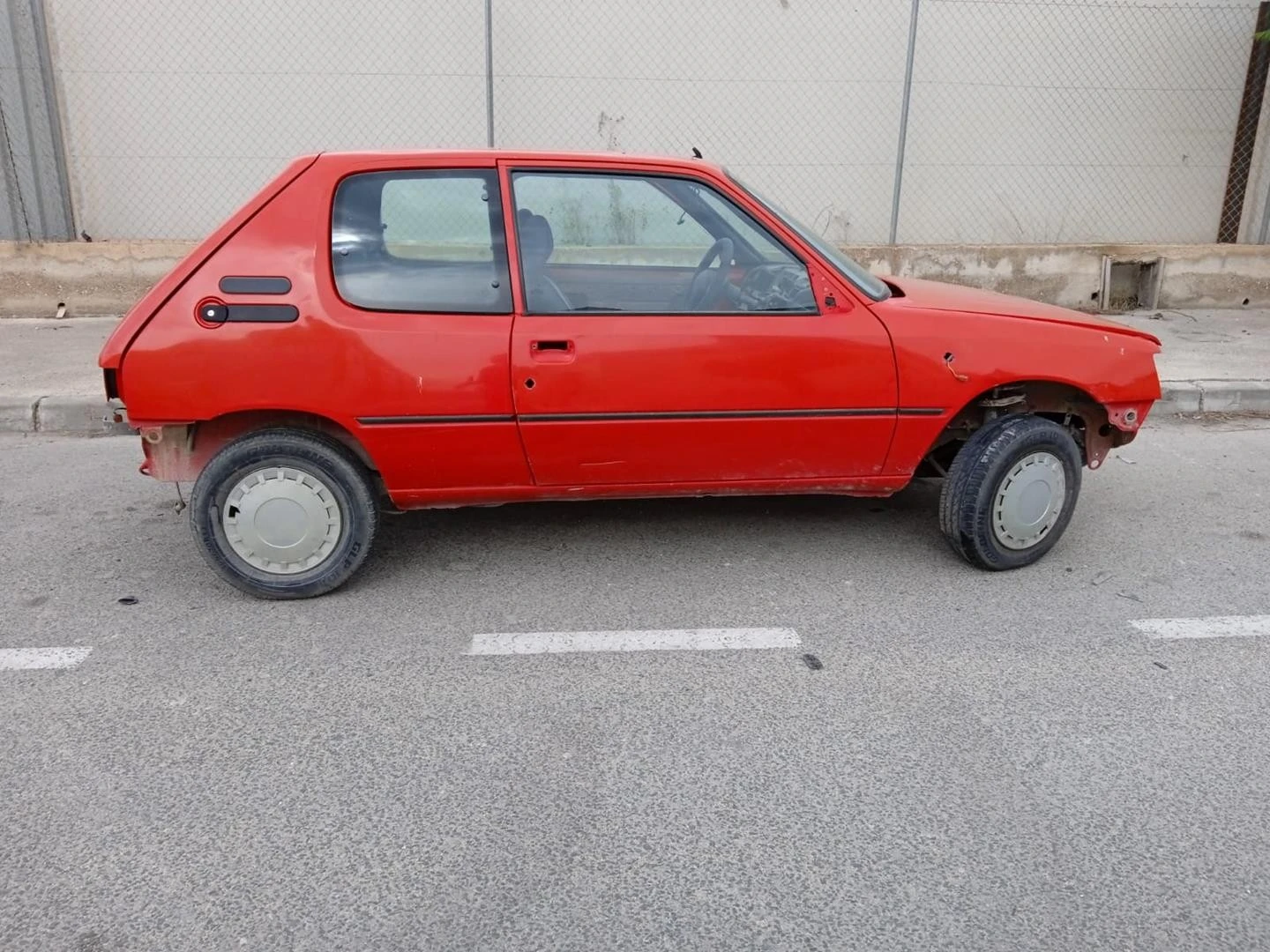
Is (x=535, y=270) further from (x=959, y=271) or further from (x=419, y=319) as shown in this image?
(x=959, y=271)

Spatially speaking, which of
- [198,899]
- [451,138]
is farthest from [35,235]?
[198,899]

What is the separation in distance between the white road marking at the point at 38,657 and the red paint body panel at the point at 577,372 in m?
0.73

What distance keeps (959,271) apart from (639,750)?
25.2 ft

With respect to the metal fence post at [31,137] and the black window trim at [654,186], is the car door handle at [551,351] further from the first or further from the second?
the metal fence post at [31,137]

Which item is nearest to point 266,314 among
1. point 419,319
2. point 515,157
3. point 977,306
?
point 419,319

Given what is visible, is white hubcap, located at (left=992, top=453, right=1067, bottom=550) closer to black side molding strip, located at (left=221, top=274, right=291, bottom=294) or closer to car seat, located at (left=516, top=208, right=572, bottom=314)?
car seat, located at (left=516, top=208, right=572, bottom=314)

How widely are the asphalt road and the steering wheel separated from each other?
1117 millimetres

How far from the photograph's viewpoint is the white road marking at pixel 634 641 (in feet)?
11.3

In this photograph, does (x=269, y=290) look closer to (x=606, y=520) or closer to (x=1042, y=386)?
(x=606, y=520)

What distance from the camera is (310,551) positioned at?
3.77m

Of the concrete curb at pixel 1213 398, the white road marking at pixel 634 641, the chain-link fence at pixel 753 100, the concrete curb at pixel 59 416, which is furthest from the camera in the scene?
the chain-link fence at pixel 753 100

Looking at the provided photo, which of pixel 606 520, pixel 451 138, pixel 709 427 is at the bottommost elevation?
pixel 606 520

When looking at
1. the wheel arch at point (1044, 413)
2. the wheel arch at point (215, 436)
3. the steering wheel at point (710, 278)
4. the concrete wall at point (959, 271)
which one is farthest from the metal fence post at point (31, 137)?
the wheel arch at point (1044, 413)

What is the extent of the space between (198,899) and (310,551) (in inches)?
64.8
